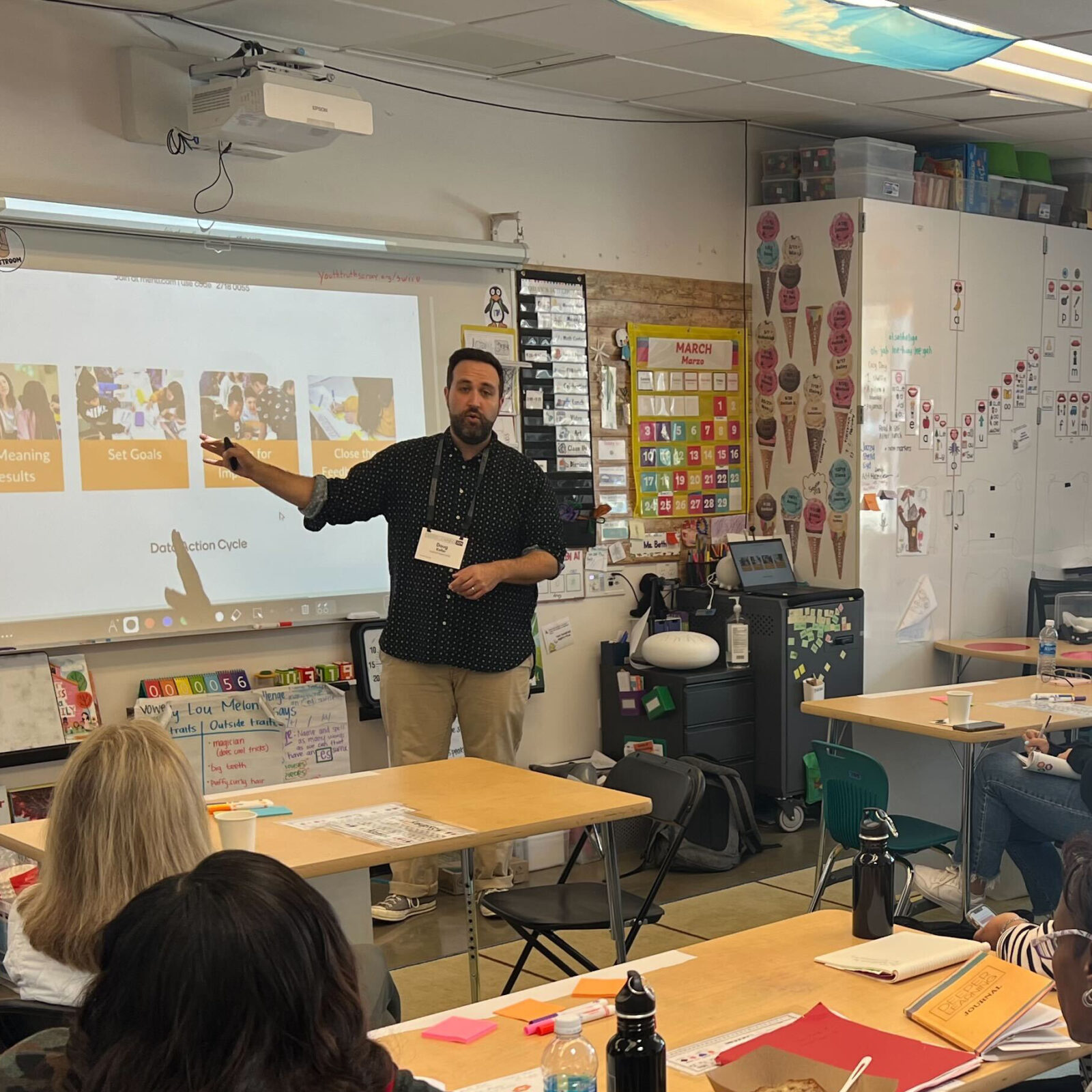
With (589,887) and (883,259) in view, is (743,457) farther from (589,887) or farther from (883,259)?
(589,887)

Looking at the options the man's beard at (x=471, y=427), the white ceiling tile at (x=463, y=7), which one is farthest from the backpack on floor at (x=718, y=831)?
the white ceiling tile at (x=463, y=7)

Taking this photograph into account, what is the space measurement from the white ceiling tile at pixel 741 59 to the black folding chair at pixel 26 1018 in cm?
407

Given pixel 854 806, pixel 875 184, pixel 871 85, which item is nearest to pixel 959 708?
pixel 854 806

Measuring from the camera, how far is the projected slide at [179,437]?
15.1 ft

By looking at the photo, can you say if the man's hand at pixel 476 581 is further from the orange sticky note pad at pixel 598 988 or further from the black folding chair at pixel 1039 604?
the black folding chair at pixel 1039 604

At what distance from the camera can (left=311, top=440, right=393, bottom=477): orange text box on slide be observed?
17.4 ft

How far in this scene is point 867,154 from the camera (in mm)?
6539

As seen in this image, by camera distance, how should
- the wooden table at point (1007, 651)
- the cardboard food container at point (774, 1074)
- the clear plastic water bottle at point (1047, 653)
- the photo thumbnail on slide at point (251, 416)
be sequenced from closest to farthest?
the cardboard food container at point (774, 1074) < the photo thumbnail on slide at point (251, 416) < the clear plastic water bottle at point (1047, 653) < the wooden table at point (1007, 651)

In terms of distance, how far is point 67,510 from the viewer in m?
4.66

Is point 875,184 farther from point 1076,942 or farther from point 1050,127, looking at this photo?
point 1076,942

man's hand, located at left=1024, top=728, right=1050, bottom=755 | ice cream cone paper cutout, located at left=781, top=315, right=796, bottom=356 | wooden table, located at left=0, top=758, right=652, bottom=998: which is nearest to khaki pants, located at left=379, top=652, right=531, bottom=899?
wooden table, located at left=0, top=758, right=652, bottom=998

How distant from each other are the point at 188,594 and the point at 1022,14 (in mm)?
3482

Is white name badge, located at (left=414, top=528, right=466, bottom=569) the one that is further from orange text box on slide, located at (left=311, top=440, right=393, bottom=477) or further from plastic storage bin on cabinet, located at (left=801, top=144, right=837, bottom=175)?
plastic storage bin on cabinet, located at (left=801, top=144, right=837, bottom=175)

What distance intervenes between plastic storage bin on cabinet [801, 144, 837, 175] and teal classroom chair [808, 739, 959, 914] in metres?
3.24
